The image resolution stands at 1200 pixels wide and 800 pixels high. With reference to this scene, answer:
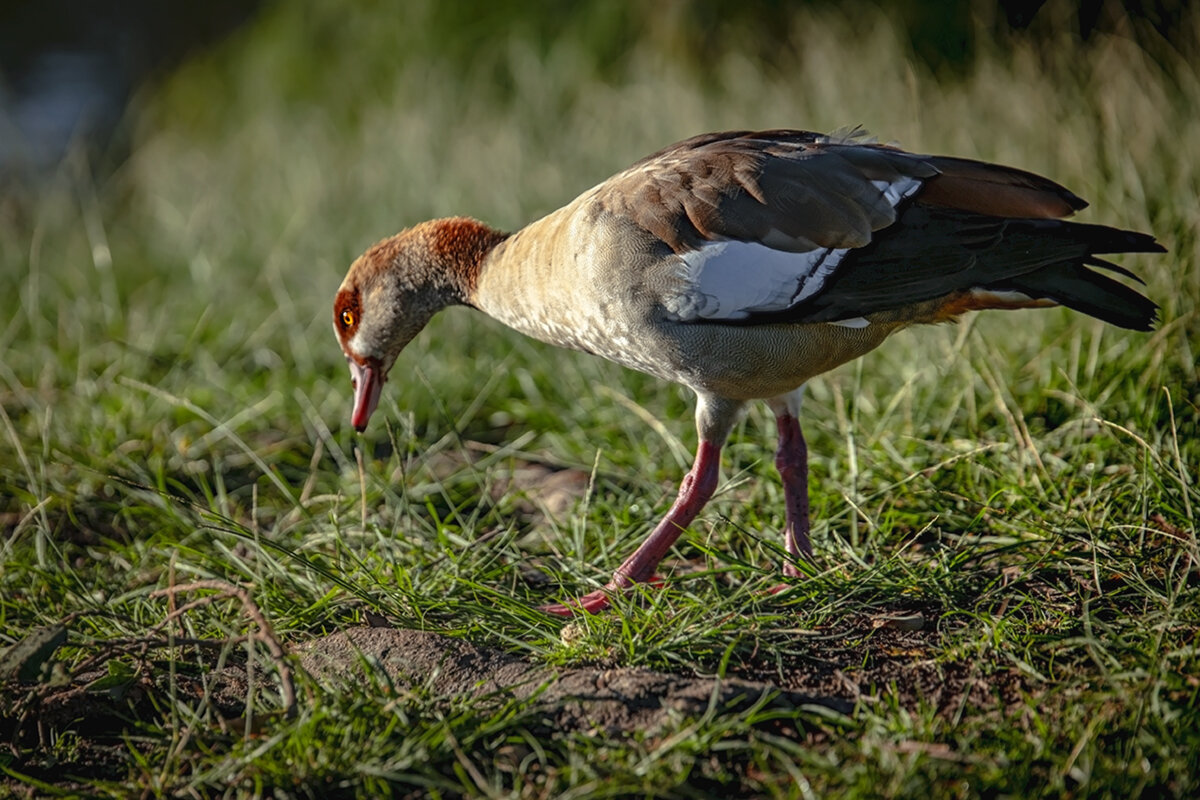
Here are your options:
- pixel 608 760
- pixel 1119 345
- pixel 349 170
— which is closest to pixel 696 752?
pixel 608 760

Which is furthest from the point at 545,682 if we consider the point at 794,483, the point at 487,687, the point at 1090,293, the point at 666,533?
the point at 1090,293

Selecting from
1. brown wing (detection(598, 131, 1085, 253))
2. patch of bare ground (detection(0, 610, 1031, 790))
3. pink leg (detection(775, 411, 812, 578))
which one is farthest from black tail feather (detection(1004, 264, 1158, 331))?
patch of bare ground (detection(0, 610, 1031, 790))

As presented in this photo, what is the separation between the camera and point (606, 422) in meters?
4.64

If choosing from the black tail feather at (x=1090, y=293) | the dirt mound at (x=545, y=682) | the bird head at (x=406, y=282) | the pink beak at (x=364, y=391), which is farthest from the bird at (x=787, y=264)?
the pink beak at (x=364, y=391)

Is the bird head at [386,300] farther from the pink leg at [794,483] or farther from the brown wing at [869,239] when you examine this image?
the pink leg at [794,483]

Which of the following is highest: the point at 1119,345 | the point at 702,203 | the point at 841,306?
the point at 702,203

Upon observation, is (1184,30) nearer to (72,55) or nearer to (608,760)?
(608,760)

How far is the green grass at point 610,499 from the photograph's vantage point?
259 centimetres

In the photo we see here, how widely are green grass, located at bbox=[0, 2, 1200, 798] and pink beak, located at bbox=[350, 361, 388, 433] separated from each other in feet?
0.72

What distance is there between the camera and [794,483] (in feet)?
11.8

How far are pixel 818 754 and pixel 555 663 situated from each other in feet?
2.50

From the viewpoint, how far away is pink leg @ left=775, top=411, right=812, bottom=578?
3.52 metres

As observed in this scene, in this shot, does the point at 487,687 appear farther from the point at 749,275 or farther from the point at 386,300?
the point at 386,300

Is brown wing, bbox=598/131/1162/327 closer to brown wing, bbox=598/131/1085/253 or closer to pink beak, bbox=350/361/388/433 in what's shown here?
brown wing, bbox=598/131/1085/253
